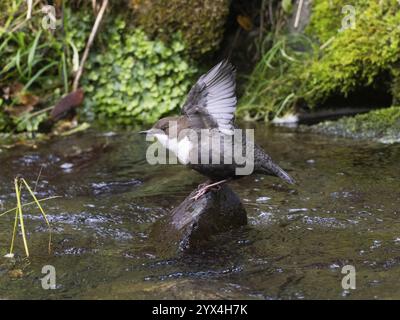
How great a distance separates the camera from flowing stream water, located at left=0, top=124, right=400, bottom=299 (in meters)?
3.60

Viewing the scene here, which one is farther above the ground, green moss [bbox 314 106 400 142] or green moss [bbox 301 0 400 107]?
green moss [bbox 301 0 400 107]

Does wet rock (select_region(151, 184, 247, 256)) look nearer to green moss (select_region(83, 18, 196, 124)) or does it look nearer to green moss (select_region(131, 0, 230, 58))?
green moss (select_region(83, 18, 196, 124))

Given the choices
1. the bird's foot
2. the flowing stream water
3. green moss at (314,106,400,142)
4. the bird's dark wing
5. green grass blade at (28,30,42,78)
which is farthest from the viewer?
green grass blade at (28,30,42,78)

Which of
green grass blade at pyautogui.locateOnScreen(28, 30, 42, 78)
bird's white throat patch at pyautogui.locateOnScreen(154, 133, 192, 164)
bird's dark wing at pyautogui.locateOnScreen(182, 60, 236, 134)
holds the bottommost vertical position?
bird's white throat patch at pyautogui.locateOnScreen(154, 133, 192, 164)

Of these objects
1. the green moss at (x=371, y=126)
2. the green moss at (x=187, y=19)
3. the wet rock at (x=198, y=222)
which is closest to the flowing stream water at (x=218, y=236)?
the wet rock at (x=198, y=222)

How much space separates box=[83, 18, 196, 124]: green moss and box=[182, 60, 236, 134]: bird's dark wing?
3298 millimetres

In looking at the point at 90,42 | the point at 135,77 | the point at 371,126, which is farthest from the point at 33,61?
the point at 371,126

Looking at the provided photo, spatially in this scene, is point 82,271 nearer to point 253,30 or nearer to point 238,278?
point 238,278

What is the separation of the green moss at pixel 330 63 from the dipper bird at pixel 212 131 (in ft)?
9.61

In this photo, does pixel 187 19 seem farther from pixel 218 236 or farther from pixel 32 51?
pixel 218 236

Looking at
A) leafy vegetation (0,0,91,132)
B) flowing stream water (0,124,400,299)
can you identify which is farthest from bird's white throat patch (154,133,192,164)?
leafy vegetation (0,0,91,132)

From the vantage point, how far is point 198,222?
422cm

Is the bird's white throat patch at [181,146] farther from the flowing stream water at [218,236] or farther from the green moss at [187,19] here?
the green moss at [187,19]

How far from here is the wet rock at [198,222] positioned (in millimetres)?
4168
